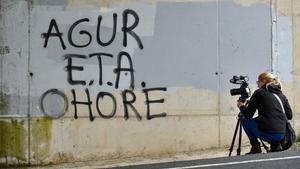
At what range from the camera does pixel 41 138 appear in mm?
9078

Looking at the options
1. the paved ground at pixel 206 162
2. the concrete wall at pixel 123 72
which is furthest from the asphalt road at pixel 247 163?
the concrete wall at pixel 123 72

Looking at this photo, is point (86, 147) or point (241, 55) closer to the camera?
point (86, 147)

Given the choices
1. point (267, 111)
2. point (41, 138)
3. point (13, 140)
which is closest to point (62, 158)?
point (41, 138)

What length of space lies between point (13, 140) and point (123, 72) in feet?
6.11

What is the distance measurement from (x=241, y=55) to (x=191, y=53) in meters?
0.88

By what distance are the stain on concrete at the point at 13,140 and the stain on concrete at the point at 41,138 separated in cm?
13

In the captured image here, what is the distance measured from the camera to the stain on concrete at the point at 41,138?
29.6ft

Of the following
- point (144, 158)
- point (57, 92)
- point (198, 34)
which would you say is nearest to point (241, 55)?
point (198, 34)

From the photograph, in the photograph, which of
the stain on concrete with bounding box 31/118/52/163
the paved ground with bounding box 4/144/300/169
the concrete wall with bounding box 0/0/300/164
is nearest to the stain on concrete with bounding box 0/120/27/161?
the concrete wall with bounding box 0/0/300/164

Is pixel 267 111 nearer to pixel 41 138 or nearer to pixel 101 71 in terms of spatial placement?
pixel 101 71

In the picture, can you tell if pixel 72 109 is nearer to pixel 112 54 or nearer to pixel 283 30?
pixel 112 54

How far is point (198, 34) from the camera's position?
978 cm

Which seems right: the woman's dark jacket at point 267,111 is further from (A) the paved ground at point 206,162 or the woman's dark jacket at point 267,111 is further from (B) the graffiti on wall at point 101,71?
(B) the graffiti on wall at point 101,71

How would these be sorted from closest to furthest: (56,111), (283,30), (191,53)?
1. (56,111)
2. (191,53)
3. (283,30)
